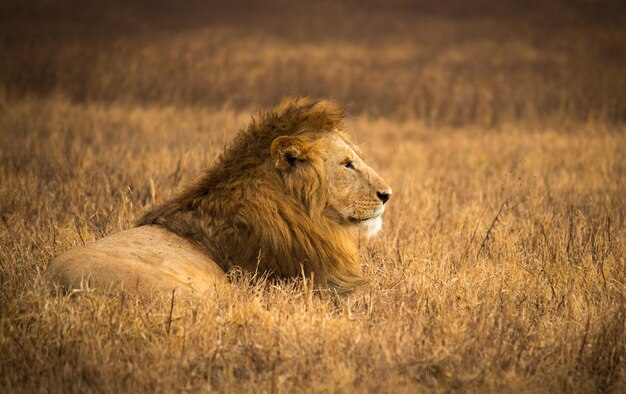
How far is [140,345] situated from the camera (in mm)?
3389

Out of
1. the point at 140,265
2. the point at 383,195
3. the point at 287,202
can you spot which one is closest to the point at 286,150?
the point at 287,202

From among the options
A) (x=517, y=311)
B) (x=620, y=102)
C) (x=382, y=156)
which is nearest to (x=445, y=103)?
(x=620, y=102)

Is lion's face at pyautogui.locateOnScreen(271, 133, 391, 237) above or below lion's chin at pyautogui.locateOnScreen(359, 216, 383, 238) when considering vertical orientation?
above

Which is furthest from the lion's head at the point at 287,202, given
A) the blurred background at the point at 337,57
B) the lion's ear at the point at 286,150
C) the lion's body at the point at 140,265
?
the blurred background at the point at 337,57

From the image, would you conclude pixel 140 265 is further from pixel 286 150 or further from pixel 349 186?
pixel 349 186

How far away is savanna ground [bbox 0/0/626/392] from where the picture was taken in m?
3.36

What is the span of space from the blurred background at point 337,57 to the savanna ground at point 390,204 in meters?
0.07

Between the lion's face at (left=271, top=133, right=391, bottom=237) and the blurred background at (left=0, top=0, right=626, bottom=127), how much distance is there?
838cm

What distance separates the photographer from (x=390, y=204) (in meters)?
7.29

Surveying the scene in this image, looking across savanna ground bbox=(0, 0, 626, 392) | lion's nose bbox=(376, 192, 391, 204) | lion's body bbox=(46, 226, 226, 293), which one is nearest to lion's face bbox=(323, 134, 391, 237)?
lion's nose bbox=(376, 192, 391, 204)

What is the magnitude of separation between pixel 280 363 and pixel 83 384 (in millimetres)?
861

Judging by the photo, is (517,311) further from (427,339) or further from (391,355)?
(391,355)

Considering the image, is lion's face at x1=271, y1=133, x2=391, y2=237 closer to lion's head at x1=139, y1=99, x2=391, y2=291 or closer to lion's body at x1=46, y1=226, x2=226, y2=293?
lion's head at x1=139, y1=99, x2=391, y2=291

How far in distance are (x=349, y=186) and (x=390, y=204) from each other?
2.76 metres
